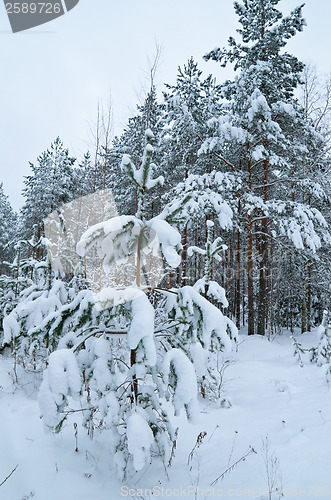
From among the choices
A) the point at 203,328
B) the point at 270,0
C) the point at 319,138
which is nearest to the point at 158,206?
the point at 319,138

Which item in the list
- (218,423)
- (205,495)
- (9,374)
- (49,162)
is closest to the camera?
(205,495)

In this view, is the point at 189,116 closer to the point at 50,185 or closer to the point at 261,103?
the point at 261,103

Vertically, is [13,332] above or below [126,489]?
above

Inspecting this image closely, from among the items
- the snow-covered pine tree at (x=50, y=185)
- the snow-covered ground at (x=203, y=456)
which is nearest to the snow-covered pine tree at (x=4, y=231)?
the snow-covered pine tree at (x=50, y=185)

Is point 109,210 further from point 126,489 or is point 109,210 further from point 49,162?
point 126,489

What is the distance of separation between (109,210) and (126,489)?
15.9m

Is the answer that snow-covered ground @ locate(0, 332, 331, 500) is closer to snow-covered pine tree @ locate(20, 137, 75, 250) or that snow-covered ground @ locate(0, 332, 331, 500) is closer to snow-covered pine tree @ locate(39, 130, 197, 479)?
snow-covered pine tree @ locate(39, 130, 197, 479)

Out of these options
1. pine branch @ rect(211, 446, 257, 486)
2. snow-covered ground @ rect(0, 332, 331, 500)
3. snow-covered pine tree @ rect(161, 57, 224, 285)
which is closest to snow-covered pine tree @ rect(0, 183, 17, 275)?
snow-covered pine tree @ rect(161, 57, 224, 285)

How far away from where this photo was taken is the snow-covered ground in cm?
272

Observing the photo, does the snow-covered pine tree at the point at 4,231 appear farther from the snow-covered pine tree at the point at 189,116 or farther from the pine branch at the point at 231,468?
the pine branch at the point at 231,468

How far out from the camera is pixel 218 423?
4379 millimetres

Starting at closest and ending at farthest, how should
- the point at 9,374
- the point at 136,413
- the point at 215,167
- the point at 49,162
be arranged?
1. the point at 136,413
2. the point at 9,374
3. the point at 215,167
4. the point at 49,162

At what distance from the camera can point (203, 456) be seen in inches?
136

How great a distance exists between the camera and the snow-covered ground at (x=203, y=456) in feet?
8.91
